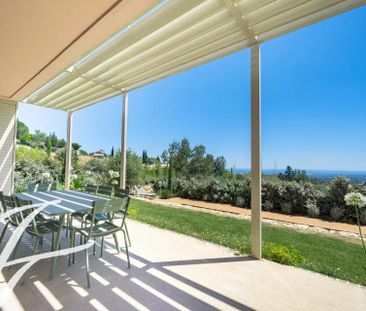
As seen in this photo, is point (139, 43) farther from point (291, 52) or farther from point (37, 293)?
point (291, 52)

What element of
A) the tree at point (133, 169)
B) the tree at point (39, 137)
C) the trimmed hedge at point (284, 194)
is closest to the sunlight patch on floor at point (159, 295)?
the trimmed hedge at point (284, 194)

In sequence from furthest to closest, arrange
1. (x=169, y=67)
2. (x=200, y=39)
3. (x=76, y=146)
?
(x=76, y=146) → (x=169, y=67) → (x=200, y=39)

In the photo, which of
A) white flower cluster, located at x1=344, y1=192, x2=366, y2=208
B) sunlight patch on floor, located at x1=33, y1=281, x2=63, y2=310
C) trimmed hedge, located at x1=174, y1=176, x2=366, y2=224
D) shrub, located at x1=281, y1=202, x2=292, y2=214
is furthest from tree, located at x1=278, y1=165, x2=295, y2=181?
sunlight patch on floor, located at x1=33, y1=281, x2=63, y2=310

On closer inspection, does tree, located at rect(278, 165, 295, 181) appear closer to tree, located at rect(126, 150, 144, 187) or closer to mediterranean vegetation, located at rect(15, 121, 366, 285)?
mediterranean vegetation, located at rect(15, 121, 366, 285)

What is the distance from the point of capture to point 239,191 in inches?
314

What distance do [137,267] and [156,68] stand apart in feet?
10.0

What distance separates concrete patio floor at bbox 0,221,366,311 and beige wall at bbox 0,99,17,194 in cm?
368

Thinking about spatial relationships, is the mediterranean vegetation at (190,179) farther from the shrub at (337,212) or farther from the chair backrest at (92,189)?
the chair backrest at (92,189)

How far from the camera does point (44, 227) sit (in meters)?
2.49

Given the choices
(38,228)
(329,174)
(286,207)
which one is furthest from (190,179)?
(38,228)

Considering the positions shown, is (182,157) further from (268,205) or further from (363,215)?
(363,215)

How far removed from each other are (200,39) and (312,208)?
5.73 meters

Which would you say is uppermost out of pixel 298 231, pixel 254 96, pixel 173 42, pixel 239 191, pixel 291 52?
pixel 291 52

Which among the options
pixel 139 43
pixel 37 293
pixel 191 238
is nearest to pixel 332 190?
pixel 191 238
